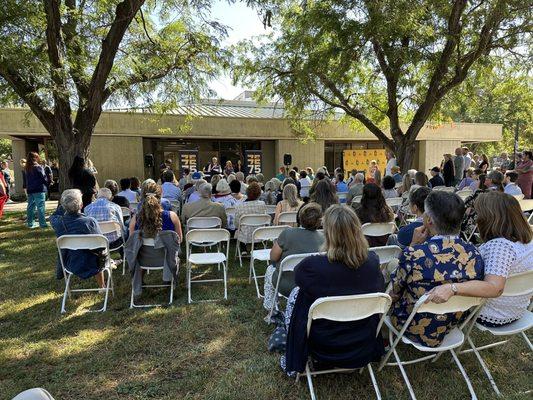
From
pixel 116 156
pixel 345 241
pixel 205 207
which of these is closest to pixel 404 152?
pixel 205 207

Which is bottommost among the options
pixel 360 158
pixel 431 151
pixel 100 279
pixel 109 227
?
pixel 100 279

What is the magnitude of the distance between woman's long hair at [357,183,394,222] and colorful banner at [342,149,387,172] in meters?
17.1

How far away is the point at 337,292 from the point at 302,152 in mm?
17445

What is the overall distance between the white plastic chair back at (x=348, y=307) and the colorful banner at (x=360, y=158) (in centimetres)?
1959

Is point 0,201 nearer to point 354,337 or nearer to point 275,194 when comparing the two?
point 275,194

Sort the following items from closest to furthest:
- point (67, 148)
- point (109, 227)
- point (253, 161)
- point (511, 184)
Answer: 1. point (109, 227)
2. point (511, 184)
3. point (67, 148)
4. point (253, 161)

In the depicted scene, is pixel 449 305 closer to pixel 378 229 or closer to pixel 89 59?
pixel 378 229

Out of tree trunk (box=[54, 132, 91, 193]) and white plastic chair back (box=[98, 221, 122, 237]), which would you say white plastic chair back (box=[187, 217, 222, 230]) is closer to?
white plastic chair back (box=[98, 221, 122, 237])

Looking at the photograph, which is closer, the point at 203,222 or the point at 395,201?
the point at 203,222

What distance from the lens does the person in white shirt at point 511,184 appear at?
637cm

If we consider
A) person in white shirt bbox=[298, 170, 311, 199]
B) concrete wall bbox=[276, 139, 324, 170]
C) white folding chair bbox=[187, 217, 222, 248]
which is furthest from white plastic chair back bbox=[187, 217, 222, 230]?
concrete wall bbox=[276, 139, 324, 170]

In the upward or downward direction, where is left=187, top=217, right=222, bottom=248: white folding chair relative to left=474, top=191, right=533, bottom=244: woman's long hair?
downward

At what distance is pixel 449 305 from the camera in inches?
91.3

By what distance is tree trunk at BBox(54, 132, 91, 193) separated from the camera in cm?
821
